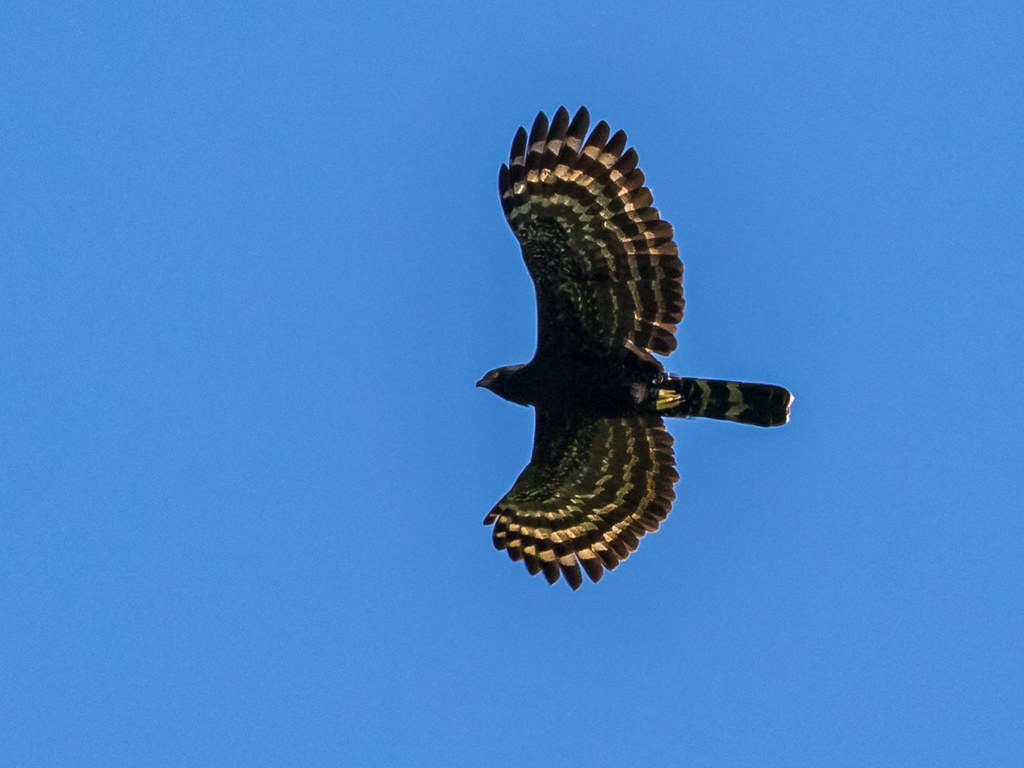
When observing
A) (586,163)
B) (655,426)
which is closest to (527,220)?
(586,163)

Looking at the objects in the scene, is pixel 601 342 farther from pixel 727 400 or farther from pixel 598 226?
pixel 727 400

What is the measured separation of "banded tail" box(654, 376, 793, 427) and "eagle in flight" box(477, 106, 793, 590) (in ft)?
0.03

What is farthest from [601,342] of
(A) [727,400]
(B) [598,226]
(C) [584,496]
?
(C) [584,496]

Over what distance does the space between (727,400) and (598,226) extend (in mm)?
2260

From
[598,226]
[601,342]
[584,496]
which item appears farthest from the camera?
[584,496]

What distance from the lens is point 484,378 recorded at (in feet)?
69.2

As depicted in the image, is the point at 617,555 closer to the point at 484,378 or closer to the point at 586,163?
the point at 484,378

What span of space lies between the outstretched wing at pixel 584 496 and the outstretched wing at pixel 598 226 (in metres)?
1.20

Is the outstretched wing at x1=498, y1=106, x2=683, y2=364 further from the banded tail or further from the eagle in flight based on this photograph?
the banded tail

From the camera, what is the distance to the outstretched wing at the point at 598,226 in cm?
1986

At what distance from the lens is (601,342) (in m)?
A: 20.2

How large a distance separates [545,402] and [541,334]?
0.77 meters

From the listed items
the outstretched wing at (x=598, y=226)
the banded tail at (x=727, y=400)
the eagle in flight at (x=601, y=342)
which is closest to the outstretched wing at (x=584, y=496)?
the eagle in flight at (x=601, y=342)

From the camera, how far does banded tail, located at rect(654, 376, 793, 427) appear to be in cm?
1988
